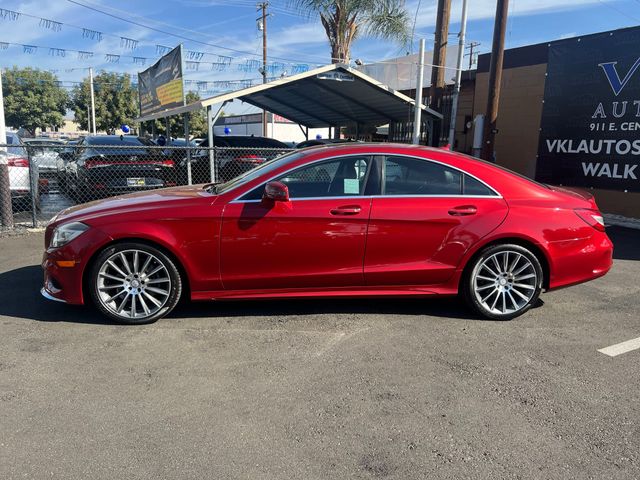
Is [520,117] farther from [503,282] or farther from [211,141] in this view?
[503,282]

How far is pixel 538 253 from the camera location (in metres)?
4.55

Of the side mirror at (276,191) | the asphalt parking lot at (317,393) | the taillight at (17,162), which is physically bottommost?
the asphalt parking lot at (317,393)

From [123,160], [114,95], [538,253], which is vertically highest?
[114,95]

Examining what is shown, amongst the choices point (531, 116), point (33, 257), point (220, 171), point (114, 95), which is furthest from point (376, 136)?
point (114, 95)

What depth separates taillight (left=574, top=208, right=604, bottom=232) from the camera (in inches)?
182

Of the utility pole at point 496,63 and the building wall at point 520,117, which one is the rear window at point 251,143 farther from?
the building wall at point 520,117

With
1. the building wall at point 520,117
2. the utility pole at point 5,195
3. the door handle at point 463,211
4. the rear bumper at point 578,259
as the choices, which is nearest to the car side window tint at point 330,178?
the door handle at point 463,211

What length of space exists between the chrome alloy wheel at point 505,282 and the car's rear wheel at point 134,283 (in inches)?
106

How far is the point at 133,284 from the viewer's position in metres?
4.24

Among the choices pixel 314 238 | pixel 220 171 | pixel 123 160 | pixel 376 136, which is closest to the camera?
pixel 314 238

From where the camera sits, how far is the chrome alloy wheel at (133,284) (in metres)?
4.20

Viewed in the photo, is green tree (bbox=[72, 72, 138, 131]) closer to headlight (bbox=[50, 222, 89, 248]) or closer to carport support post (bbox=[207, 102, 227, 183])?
carport support post (bbox=[207, 102, 227, 183])

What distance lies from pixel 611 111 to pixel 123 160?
32.0ft

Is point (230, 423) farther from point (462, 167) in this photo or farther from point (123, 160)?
point (123, 160)
